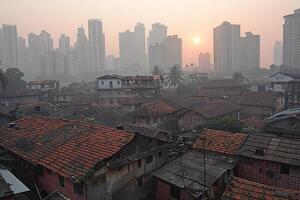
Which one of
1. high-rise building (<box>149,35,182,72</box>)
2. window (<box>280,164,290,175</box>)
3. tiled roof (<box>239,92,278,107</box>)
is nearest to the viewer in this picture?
window (<box>280,164,290,175</box>)

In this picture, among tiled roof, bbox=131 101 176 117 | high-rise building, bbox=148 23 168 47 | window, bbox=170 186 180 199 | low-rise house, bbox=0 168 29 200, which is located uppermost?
high-rise building, bbox=148 23 168 47

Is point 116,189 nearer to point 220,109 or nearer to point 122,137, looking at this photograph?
point 122,137

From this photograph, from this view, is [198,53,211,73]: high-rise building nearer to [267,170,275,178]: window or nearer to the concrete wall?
the concrete wall

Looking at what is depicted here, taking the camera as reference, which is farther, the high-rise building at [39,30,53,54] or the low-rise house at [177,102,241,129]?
the high-rise building at [39,30,53,54]

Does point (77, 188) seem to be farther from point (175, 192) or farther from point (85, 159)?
point (175, 192)

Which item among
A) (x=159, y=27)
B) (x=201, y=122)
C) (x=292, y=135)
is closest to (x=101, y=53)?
(x=159, y=27)

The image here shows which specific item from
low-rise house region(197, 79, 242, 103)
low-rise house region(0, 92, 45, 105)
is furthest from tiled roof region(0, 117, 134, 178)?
low-rise house region(197, 79, 242, 103)

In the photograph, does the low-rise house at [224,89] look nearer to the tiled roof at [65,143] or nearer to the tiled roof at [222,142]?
the tiled roof at [222,142]

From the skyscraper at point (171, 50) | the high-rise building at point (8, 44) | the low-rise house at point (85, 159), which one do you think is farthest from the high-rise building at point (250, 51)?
the low-rise house at point (85, 159)
